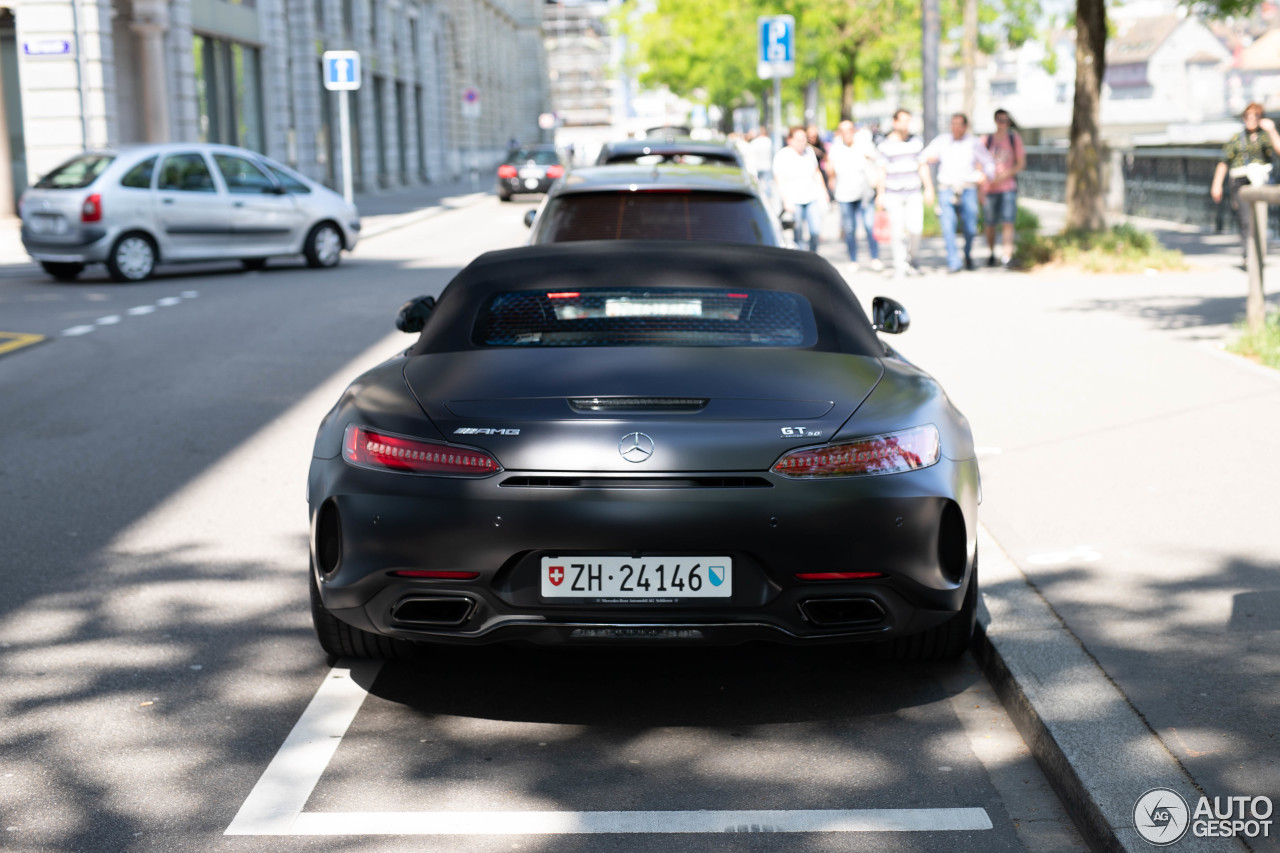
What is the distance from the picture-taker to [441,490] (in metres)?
4.19

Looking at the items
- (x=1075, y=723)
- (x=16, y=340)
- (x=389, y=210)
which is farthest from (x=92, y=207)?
(x=389, y=210)

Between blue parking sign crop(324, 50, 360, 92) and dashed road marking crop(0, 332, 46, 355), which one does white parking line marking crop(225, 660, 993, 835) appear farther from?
blue parking sign crop(324, 50, 360, 92)

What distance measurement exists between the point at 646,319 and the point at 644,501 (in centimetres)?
106

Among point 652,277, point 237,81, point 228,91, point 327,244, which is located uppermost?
point 237,81

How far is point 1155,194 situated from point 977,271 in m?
10.3

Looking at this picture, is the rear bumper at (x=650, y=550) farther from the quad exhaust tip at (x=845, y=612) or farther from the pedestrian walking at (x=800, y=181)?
the pedestrian walking at (x=800, y=181)

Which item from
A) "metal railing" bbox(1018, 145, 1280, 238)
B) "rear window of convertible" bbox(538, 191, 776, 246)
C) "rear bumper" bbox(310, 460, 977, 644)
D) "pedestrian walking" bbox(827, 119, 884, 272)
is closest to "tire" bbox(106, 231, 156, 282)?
"pedestrian walking" bbox(827, 119, 884, 272)

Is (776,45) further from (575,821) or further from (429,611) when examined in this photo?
(575,821)

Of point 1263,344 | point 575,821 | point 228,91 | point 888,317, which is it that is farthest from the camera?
point 228,91

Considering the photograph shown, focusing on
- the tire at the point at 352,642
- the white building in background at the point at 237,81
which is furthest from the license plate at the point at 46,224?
the tire at the point at 352,642

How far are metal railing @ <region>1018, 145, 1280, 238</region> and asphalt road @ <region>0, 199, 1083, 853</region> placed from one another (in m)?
18.9

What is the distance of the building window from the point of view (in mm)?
34688

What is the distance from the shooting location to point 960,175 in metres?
18.1

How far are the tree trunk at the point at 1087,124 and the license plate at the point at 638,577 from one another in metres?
15.9
